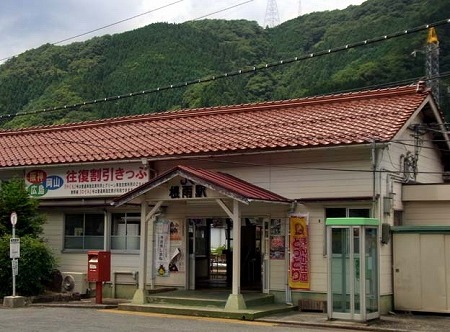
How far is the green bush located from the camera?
1711cm

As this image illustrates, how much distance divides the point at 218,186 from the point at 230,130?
402 centimetres

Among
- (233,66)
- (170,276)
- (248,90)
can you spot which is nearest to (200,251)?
(170,276)

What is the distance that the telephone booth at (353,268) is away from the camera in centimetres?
1280

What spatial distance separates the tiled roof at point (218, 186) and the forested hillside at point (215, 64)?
16067mm

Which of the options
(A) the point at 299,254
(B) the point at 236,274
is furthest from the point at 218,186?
(A) the point at 299,254

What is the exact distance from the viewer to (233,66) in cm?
5378

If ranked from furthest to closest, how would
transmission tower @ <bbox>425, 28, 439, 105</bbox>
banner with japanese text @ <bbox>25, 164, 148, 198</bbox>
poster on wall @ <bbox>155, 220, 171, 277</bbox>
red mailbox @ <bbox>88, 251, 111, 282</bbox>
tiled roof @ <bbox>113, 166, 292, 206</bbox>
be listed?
transmission tower @ <bbox>425, 28, 439, 105</bbox>, banner with japanese text @ <bbox>25, 164, 148, 198</bbox>, poster on wall @ <bbox>155, 220, 171, 277</bbox>, red mailbox @ <bbox>88, 251, 111, 282</bbox>, tiled roof @ <bbox>113, 166, 292, 206</bbox>

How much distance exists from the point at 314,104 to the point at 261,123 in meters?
1.70

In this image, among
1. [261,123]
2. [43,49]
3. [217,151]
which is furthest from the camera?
[43,49]

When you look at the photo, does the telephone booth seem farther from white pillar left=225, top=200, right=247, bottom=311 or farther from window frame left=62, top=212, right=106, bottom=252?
window frame left=62, top=212, right=106, bottom=252

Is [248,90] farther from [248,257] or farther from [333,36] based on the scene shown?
[248,257]

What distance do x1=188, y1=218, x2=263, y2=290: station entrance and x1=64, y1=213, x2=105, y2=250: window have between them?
9.98 feet

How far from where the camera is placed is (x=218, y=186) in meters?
14.1

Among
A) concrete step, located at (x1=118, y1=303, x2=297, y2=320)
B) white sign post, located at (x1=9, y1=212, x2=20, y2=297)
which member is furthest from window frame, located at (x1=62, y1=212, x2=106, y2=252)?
concrete step, located at (x1=118, y1=303, x2=297, y2=320)
